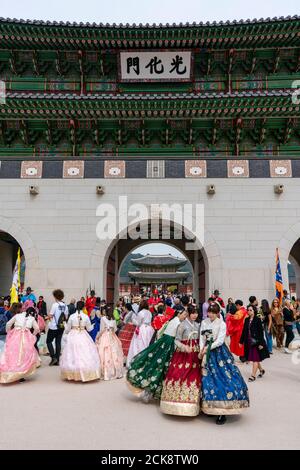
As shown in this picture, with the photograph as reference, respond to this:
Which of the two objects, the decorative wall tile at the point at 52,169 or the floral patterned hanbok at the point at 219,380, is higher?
the decorative wall tile at the point at 52,169

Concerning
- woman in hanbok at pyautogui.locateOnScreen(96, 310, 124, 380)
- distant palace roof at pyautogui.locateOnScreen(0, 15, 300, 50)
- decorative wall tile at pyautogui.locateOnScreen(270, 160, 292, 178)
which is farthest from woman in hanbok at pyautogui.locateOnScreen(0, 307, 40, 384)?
distant palace roof at pyautogui.locateOnScreen(0, 15, 300, 50)

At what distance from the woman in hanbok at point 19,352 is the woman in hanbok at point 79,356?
60 cm

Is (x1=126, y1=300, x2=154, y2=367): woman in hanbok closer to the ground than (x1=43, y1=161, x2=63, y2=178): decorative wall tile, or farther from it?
closer to the ground

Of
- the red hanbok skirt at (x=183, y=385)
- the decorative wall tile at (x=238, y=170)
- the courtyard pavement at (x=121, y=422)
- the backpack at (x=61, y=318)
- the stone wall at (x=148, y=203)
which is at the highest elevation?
the decorative wall tile at (x=238, y=170)

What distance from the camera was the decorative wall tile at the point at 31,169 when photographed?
14312 mm

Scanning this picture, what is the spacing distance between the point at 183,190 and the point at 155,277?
25.6m

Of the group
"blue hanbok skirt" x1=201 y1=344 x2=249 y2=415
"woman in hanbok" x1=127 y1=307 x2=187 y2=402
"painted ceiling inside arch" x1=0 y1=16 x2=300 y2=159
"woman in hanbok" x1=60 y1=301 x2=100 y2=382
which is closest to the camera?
"blue hanbok skirt" x1=201 y1=344 x2=249 y2=415

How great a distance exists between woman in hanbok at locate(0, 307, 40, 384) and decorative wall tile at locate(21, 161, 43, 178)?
8.21 meters

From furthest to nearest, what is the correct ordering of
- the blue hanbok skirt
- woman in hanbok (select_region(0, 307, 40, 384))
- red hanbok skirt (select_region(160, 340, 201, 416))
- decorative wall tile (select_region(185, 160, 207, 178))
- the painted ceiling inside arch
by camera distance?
decorative wall tile (select_region(185, 160, 207, 178)) → the painted ceiling inside arch → woman in hanbok (select_region(0, 307, 40, 384)) → red hanbok skirt (select_region(160, 340, 201, 416)) → the blue hanbok skirt

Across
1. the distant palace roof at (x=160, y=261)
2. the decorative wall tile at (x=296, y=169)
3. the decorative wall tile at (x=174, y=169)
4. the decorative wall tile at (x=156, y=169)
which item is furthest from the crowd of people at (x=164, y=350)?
the distant palace roof at (x=160, y=261)

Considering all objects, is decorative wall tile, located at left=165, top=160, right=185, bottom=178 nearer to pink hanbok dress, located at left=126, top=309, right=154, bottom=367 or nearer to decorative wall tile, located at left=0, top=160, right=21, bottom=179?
decorative wall tile, located at left=0, top=160, right=21, bottom=179

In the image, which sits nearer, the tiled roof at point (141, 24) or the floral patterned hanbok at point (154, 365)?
the floral patterned hanbok at point (154, 365)

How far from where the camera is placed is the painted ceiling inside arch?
1370 centimetres

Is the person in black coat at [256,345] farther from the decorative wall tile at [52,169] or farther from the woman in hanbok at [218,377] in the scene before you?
the decorative wall tile at [52,169]
